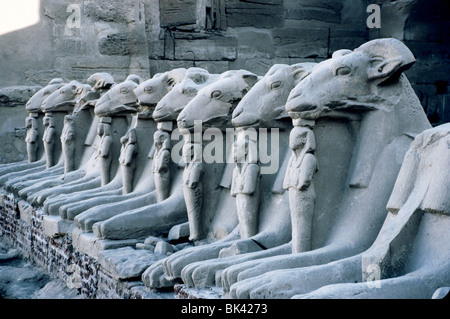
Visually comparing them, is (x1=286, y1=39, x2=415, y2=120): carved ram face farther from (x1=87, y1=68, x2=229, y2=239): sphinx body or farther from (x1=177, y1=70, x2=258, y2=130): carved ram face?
(x1=87, y1=68, x2=229, y2=239): sphinx body

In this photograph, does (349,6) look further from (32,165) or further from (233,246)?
(233,246)

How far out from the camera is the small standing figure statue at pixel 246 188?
4.80m

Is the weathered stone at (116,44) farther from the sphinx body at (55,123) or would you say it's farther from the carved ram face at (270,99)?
the carved ram face at (270,99)

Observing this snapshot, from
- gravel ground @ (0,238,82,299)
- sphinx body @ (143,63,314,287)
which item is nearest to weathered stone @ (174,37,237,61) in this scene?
gravel ground @ (0,238,82,299)

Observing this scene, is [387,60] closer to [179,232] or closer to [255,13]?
[179,232]

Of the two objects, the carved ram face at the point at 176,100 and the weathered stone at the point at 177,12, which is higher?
the weathered stone at the point at 177,12

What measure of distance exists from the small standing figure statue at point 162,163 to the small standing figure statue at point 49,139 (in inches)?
121

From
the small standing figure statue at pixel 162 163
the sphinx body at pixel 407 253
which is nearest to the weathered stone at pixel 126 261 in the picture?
the small standing figure statue at pixel 162 163

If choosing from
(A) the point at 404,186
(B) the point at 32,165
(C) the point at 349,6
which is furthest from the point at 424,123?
(C) the point at 349,6

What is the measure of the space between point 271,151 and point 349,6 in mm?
8067

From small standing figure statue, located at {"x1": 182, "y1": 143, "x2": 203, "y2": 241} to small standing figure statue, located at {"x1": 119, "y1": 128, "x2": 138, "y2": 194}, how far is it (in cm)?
110

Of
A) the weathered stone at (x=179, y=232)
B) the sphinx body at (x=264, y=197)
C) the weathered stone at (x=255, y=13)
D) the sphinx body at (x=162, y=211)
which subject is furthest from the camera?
the weathered stone at (x=255, y=13)

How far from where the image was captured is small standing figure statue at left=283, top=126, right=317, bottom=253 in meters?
Result: 4.24

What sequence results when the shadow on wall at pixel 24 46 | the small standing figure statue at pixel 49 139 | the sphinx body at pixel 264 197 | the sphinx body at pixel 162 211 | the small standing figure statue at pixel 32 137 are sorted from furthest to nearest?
the shadow on wall at pixel 24 46
the small standing figure statue at pixel 32 137
the small standing figure statue at pixel 49 139
the sphinx body at pixel 162 211
the sphinx body at pixel 264 197
